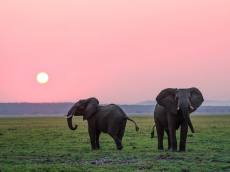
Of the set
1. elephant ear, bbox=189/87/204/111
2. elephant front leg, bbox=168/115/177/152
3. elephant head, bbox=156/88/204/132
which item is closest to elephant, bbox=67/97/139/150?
elephant head, bbox=156/88/204/132

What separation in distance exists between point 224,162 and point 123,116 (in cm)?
855

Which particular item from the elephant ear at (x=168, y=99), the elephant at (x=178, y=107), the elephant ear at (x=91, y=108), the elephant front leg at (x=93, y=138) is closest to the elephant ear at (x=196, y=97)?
the elephant at (x=178, y=107)

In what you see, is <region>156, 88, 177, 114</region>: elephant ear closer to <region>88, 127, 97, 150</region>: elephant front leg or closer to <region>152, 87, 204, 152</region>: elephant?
<region>152, 87, 204, 152</region>: elephant

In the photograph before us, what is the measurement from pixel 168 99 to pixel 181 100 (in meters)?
0.96

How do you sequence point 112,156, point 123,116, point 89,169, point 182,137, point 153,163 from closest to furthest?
point 89,169 → point 153,163 → point 112,156 → point 182,137 → point 123,116

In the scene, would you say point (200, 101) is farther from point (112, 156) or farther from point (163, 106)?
point (112, 156)

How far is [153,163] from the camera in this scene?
72.5 ft

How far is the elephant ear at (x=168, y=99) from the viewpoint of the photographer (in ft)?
91.8

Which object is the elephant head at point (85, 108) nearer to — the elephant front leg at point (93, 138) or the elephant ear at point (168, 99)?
the elephant front leg at point (93, 138)

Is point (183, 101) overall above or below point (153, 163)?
above

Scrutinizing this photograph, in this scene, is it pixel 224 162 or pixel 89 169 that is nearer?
pixel 89 169

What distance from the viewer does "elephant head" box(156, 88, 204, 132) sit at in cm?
2734

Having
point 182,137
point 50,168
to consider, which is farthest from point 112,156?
point 50,168

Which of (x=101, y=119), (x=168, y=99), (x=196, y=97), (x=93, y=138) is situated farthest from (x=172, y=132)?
(x=93, y=138)
